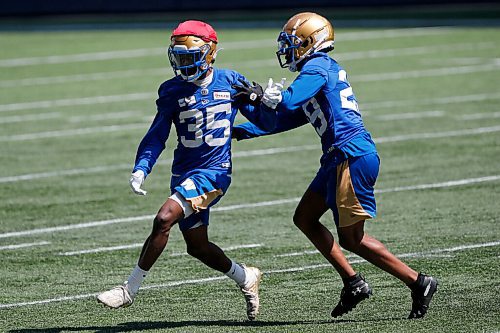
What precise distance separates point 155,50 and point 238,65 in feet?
10.5

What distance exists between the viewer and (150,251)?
6320mm

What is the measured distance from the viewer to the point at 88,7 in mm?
29656

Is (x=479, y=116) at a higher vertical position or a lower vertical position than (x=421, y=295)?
lower

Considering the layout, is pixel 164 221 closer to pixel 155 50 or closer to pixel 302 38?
pixel 302 38

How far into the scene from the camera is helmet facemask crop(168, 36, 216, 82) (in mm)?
6508

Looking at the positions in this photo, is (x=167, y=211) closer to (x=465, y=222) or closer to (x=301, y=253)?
(x=301, y=253)

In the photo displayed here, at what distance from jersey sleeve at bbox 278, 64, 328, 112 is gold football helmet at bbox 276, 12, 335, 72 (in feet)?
0.66

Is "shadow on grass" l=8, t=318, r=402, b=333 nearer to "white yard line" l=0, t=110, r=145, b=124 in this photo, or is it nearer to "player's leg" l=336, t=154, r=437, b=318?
"player's leg" l=336, t=154, r=437, b=318

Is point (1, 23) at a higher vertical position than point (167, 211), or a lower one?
lower

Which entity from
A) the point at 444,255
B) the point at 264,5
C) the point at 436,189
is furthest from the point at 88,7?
the point at 444,255

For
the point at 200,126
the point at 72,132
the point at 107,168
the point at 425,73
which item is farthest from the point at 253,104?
the point at 425,73

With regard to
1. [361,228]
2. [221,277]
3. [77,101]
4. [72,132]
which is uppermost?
[361,228]

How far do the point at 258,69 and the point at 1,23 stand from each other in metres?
11.9

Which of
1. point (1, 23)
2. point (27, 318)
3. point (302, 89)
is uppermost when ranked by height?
point (302, 89)
